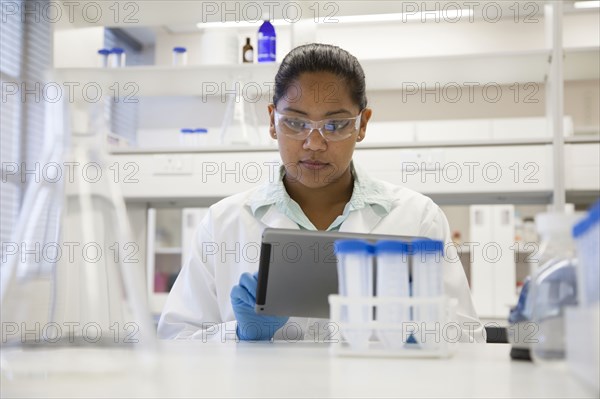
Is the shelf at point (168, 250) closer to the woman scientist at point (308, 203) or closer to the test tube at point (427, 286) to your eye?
the woman scientist at point (308, 203)

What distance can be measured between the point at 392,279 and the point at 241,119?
2378 millimetres

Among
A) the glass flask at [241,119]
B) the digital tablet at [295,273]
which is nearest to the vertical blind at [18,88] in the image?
the glass flask at [241,119]

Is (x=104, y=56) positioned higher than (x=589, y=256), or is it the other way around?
(x=104, y=56)

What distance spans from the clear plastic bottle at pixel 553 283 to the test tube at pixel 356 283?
8.7 inches

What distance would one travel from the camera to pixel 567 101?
4098mm

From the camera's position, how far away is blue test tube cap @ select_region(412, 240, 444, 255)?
0.92m

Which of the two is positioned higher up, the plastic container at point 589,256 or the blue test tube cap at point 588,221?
the blue test tube cap at point 588,221

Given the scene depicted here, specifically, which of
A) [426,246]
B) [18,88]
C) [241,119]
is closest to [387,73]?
[241,119]

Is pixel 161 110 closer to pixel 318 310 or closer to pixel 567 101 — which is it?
pixel 567 101

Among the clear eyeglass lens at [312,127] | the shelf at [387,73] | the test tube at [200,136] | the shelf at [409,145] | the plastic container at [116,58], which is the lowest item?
the clear eyeglass lens at [312,127]

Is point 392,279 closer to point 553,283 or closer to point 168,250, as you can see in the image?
point 553,283

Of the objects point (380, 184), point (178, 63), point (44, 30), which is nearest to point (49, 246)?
point (380, 184)

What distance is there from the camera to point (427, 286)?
92cm

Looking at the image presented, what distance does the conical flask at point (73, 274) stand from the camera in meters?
0.66
